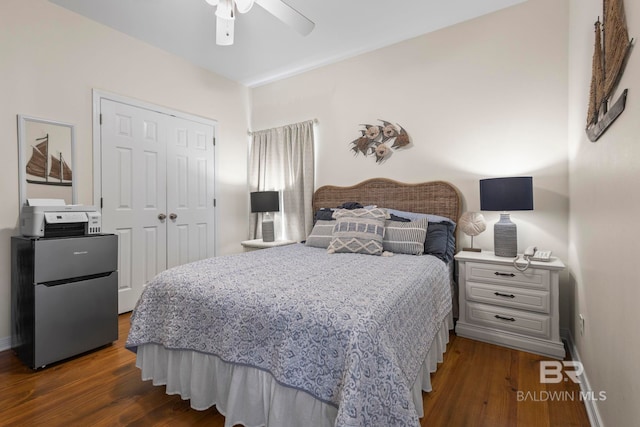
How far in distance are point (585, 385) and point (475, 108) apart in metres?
2.24

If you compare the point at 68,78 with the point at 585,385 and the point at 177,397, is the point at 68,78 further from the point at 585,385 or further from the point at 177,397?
the point at 585,385

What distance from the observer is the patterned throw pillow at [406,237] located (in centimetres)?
253

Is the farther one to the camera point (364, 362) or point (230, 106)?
point (230, 106)

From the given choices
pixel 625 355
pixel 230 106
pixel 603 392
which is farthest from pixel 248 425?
pixel 230 106

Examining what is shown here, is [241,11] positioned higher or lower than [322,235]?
higher

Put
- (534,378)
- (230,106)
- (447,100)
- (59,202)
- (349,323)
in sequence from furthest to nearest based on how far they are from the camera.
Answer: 1. (230,106)
2. (447,100)
3. (59,202)
4. (534,378)
5. (349,323)

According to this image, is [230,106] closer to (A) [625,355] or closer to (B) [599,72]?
(B) [599,72]

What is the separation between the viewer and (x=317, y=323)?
1208mm

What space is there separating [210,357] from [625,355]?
1.68 m

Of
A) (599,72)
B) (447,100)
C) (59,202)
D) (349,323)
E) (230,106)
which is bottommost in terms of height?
(349,323)

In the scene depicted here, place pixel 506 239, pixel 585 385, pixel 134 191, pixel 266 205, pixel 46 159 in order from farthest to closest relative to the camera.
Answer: pixel 266 205 → pixel 134 191 → pixel 46 159 → pixel 506 239 → pixel 585 385

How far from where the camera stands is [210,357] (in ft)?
4.98

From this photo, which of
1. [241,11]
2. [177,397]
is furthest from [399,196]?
[177,397]

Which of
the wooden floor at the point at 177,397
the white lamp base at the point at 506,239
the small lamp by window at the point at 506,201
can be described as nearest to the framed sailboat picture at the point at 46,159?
the wooden floor at the point at 177,397
